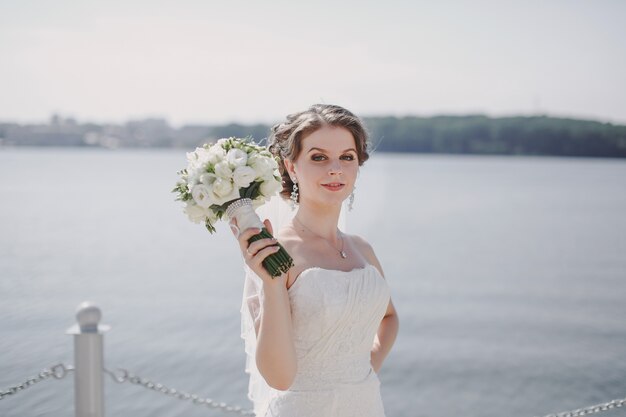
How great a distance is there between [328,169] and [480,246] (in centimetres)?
1884

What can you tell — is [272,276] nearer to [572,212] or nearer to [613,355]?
[613,355]

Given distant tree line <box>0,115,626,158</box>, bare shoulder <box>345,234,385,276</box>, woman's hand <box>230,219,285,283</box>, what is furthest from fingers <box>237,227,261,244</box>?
distant tree line <box>0,115,626,158</box>

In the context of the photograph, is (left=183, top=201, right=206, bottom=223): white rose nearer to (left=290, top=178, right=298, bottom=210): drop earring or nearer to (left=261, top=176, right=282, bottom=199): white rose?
(left=261, top=176, right=282, bottom=199): white rose

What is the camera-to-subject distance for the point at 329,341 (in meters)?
2.97

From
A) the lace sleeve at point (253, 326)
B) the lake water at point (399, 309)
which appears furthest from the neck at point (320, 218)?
the lake water at point (399, 309)

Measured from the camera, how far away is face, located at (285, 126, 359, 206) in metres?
3.04

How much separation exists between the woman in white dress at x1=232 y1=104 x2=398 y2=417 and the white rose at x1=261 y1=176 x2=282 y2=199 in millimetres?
351

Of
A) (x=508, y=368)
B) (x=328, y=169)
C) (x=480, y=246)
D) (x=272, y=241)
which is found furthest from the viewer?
(x=480, y=246)

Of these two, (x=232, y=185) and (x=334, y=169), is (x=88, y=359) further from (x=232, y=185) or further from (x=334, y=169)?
(x=334, y=169)

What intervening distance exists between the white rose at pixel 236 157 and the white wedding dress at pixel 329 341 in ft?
1.80

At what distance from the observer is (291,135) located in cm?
316

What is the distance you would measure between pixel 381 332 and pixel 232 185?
1340 millimetres

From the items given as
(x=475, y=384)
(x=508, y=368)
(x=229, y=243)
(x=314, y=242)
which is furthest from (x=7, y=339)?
(x=229, y=243)

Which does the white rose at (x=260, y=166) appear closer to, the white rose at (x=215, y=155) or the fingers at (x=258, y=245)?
the white rose at (x=215, y=155)
